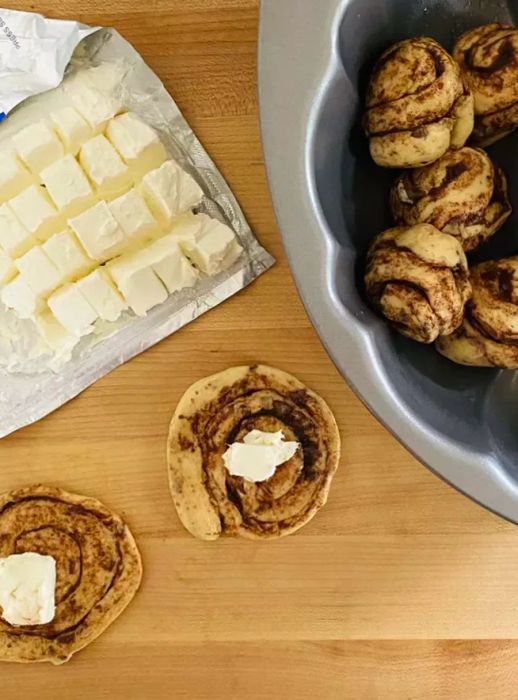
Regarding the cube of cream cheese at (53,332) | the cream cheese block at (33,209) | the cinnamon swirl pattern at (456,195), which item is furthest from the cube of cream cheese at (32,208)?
the cinnamon swirl pattern at (456,195)

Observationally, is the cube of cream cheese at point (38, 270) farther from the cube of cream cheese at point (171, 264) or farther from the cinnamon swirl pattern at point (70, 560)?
the cinnamon swirl pattern at point (70, 560)

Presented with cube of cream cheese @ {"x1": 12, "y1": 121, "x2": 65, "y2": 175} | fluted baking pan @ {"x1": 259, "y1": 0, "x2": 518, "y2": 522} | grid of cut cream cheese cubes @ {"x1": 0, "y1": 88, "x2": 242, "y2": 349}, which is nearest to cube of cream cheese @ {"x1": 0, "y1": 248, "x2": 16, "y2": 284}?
grid of cut cream cheese cubes @ {"x1": 0, "y1": 88, "x2": 242, "y2": 349}

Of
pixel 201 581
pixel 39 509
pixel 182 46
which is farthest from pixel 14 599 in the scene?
pixel 182 46

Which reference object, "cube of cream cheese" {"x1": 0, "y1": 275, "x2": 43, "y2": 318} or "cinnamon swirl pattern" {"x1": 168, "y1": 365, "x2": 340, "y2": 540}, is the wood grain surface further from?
"cube of cream cheese" {"x1": 0, "y1": 275, "x2": 43, "y2": 318}

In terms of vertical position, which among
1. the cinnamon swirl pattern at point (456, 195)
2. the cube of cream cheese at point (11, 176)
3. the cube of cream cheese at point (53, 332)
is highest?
the cube of cream cheese at point (11, 176)

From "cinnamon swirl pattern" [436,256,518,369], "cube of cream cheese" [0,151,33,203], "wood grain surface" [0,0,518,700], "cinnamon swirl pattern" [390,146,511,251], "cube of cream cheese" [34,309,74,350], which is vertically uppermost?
"cube of cream cheese" [0,151,33,203]

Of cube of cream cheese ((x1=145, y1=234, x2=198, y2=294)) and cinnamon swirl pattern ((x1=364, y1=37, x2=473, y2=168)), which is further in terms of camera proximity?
cube of cream cheese ((x1=145, y1=234, x2=198, y2=294))

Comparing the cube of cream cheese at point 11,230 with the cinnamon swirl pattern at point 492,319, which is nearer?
the cinnamon swirl pattern at point 492,319
